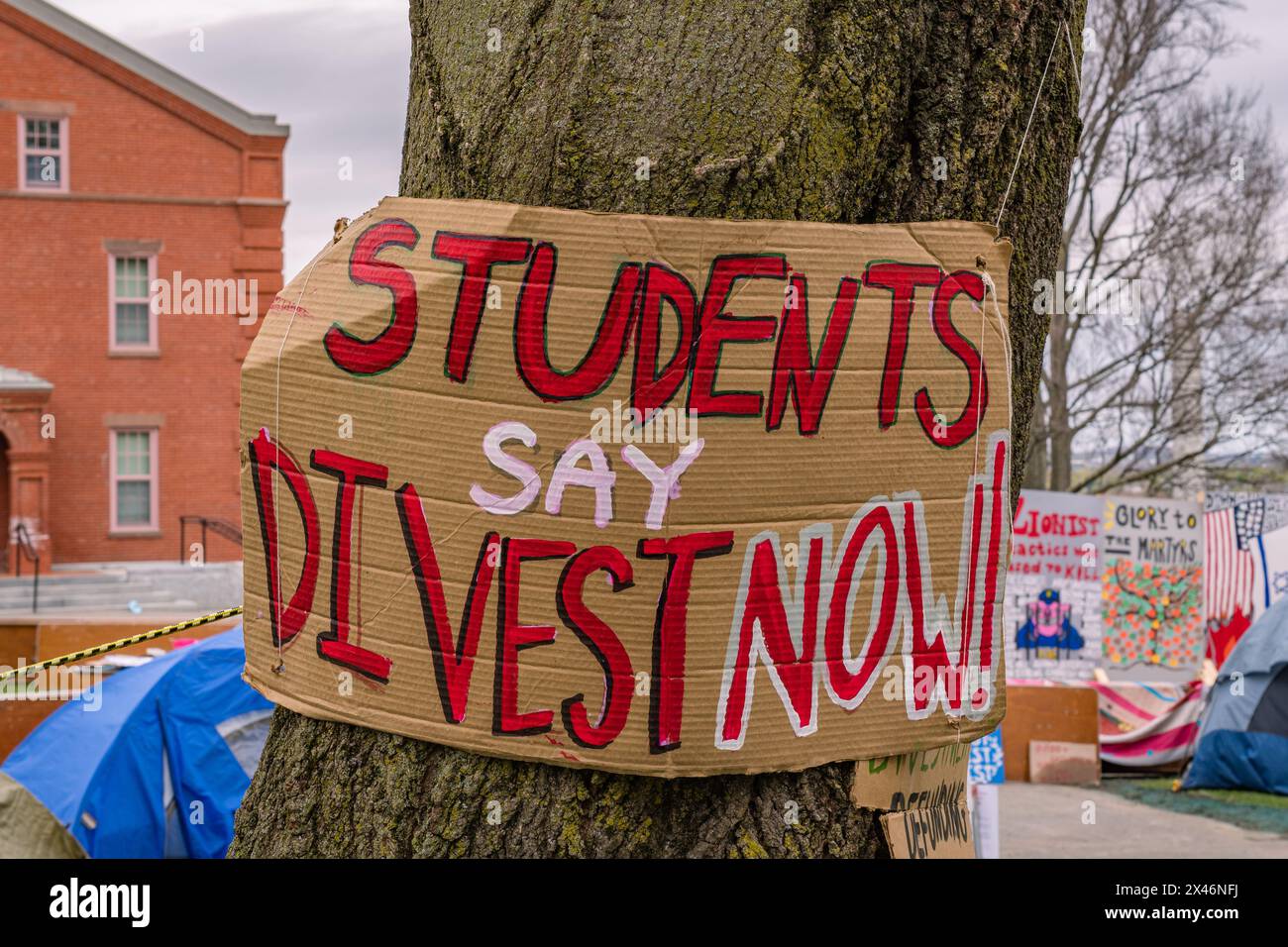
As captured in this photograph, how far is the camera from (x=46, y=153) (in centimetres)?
2781

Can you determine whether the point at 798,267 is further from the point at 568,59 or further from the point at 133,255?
the point at 133,255

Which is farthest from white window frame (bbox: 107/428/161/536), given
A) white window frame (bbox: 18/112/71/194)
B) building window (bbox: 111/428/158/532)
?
white window frame (bbox: 18/112/71/194)

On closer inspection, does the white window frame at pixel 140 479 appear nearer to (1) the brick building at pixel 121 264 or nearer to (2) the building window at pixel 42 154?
(1) the brick building at pixel 121 264

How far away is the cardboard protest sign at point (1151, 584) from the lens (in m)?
14.0

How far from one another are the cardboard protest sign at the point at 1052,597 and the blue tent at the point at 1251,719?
1447 millimetres

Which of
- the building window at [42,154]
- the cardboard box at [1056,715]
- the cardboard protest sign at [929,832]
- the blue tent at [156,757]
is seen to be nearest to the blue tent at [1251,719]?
the cardboard box at [1056,715]

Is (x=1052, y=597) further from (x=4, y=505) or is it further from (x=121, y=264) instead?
(x=121, y=264)

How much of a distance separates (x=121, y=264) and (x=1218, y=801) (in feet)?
76.2

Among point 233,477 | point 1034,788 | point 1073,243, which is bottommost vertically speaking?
point 1034,788

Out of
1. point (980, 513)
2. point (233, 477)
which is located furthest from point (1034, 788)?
point (233, 477)

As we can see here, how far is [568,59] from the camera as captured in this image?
6.90ft

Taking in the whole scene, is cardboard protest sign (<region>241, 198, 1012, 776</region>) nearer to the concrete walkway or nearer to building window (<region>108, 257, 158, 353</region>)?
the concrete walkway

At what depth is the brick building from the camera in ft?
89.0

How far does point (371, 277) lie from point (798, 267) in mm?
674
